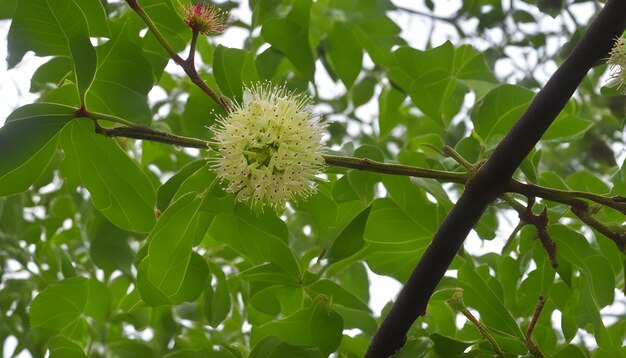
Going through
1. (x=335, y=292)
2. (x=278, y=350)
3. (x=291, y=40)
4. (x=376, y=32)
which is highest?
(x=376, y=32)

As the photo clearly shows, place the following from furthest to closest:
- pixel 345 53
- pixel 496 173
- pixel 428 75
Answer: pixel 345 53
pixel 428 75
pixel 496 173

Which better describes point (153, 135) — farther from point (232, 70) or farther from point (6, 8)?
point (6, 8)

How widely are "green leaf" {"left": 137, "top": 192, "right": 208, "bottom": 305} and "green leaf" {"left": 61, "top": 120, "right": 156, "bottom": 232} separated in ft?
0.17

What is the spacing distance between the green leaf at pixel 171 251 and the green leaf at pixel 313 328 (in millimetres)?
128

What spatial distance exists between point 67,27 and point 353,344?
21.6 inches

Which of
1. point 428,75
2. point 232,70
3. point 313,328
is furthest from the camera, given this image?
point 428,75

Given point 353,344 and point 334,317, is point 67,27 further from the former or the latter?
point 353,344

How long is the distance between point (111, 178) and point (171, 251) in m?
0.12

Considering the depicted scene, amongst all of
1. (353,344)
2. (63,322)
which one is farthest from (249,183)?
(63,322)

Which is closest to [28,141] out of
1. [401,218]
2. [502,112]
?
[401,218]

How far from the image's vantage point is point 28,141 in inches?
31.9

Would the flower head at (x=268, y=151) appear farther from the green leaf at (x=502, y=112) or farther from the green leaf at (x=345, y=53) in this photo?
the green leaf at (x=345, y=53)

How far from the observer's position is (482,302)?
0.91 meters

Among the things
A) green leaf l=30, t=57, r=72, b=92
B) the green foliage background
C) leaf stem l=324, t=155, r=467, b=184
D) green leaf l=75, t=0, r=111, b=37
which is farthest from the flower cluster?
green leaf l=30, t=57, r=72, b=92
